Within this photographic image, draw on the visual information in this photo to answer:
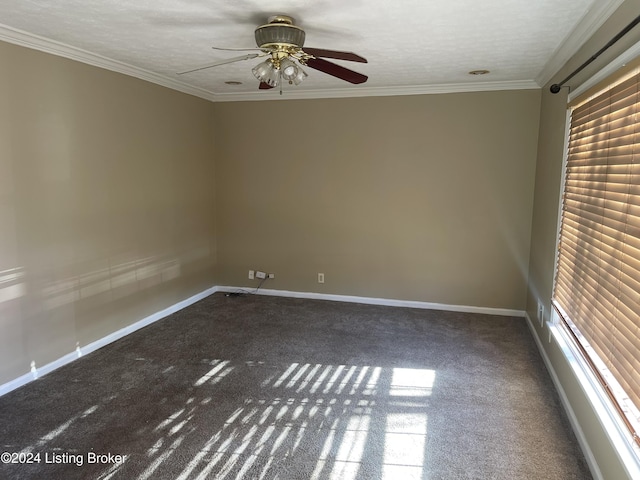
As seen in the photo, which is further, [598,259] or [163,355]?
[163,355]

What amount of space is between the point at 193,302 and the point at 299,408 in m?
2.60

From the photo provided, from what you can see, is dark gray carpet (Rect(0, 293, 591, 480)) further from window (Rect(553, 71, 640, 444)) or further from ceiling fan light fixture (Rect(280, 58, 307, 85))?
ceiling fan light fixture (Rect(280, 58, 307, 85))

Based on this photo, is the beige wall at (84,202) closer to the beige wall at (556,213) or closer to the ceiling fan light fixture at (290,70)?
the ceiling fan light fixture at (290,70)

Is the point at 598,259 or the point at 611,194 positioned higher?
the point at 611,194

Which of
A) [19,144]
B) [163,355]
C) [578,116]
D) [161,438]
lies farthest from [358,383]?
[19,144]

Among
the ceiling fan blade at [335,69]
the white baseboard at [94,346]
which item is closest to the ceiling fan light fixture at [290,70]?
the ceiling fan blade at [335,69]

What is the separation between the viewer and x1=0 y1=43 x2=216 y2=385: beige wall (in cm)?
297

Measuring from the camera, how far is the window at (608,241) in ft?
6.12

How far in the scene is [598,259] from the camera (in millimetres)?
2320

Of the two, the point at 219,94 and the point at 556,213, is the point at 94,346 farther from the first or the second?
the point at 556,213

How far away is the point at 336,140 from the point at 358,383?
9.04 ft

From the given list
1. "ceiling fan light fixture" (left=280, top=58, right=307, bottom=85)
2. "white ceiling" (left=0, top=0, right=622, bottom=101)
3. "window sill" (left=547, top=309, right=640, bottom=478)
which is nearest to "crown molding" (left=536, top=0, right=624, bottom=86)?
"white ceiling" (left=0, top=0, right=622, bottom=101)

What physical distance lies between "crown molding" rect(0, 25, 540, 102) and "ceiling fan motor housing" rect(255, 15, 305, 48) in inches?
64.2

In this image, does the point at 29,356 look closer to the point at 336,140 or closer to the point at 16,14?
the point at 16,14
